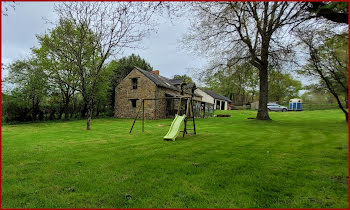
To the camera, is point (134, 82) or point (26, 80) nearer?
point (26, 80)

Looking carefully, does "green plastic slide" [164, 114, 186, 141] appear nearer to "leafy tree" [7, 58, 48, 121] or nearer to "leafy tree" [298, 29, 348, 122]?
"leafy tree" [298, 29, 348, 122]

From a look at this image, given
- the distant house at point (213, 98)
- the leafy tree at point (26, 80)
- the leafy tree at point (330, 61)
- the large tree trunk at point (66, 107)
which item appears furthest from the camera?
the distant house at point (213, 98)

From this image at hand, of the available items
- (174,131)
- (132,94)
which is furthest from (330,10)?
(132,94)

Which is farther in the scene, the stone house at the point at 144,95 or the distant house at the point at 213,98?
the distant house at the point at 213,98

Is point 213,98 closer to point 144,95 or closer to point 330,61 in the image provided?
point 144,95

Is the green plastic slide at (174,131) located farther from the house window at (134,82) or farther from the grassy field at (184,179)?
the house window at (134,82)

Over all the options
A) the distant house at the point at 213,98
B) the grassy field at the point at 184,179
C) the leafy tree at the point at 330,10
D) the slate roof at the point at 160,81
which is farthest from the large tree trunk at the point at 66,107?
the leafy tree at the point at 330,10

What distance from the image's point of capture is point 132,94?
2567 centimetres

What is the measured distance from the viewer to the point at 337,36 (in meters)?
1.70

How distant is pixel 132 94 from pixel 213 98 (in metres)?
21.6

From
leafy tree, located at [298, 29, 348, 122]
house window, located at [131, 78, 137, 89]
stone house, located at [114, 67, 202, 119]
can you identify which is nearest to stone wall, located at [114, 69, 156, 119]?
stone house, located at [114, 67, 202, 119]

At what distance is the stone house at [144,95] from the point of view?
77.8 feet

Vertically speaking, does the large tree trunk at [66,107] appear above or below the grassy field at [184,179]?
above

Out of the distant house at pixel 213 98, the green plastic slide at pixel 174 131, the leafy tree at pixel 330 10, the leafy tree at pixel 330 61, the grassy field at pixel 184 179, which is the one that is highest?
the distant house at pixel 213 98
